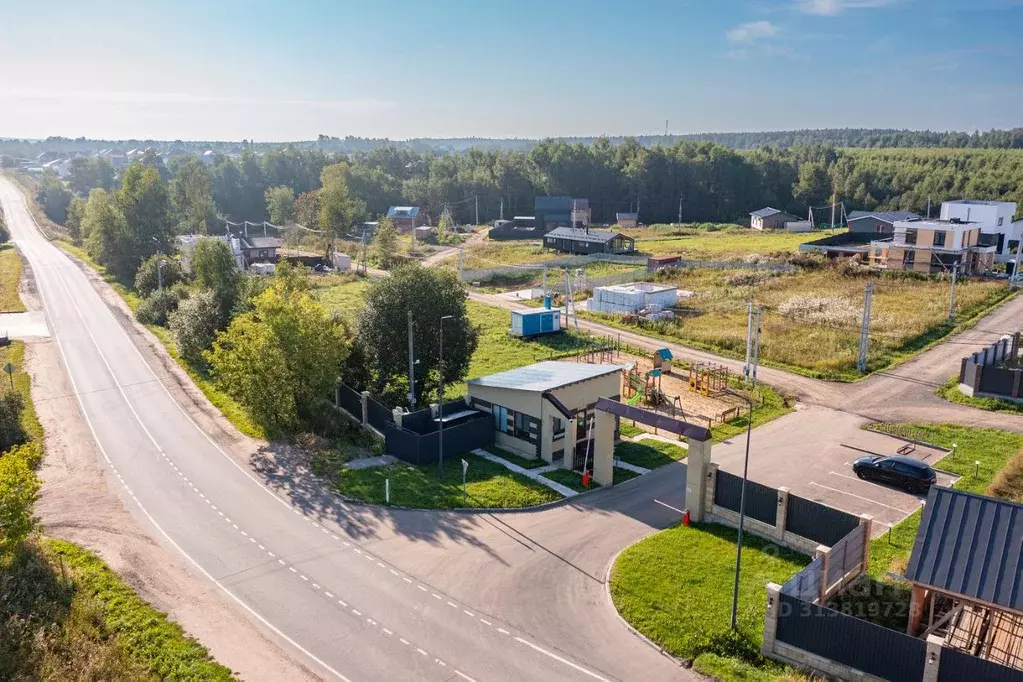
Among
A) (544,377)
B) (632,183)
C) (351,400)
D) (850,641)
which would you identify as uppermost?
(632,183)

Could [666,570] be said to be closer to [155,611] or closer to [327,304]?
[155,611]

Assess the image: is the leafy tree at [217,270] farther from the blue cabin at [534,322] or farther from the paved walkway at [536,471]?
the paved walkway at [536,471]

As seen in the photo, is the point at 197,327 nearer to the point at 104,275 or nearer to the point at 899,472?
the point at 899,472

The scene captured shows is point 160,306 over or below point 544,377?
below

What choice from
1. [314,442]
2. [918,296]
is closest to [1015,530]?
[314,442]

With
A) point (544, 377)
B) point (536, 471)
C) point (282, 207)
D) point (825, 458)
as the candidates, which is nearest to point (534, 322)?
point (544, 377)
